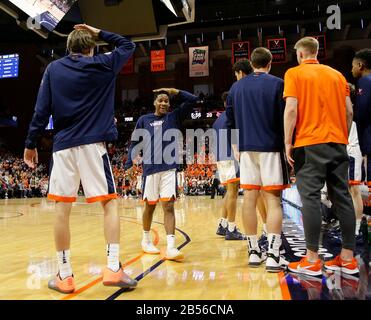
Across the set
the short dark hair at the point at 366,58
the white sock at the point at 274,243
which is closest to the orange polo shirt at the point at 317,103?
the short dark hair at the point at 366,58

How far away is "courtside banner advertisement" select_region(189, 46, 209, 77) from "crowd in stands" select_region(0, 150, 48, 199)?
398 inches

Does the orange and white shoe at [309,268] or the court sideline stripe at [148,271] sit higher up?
the orange and white shoe at [309,268]

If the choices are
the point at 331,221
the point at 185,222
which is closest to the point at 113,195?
the point at 331,221

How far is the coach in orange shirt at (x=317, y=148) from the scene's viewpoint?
2.95m

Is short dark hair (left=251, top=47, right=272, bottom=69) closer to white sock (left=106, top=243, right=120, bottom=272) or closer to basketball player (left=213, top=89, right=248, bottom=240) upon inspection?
basketball player (left=213, top=89, right=248, bottom=240)

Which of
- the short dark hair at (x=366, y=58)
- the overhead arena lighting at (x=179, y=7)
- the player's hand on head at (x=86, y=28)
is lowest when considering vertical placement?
the short dark hair at (x=366, y=58)

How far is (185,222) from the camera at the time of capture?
746cm

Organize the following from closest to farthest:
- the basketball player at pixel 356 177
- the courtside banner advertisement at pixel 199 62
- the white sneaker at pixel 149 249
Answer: the white sneaker at pixel 149 249 → the basketball player at pixel 356 177 → the courtside banner advertisement at pixel 199 62

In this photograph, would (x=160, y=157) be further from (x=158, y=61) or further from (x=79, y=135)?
(x=158, y=61)

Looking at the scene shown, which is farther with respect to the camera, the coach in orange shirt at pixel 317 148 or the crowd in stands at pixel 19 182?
the crowd in stands at pixel 19 182

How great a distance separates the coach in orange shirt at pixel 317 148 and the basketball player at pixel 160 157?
1398mm

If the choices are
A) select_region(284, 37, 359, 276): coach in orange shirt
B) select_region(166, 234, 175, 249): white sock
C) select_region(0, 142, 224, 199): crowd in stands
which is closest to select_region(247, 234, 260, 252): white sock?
select_region(284, 37, 359, 276): coach in orange shirt

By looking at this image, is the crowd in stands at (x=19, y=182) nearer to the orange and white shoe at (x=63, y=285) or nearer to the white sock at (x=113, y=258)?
the orange and white shoe at (x=63, y=285)

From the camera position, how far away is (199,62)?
62.5ft
